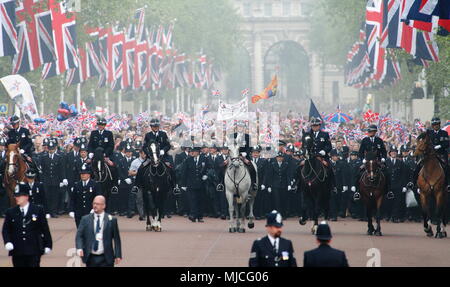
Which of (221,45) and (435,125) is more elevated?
(221,45)

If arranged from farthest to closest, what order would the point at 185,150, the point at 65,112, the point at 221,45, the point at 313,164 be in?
the point at 221,45, the point at 65,112, the point at 185,150, the point at 313,164

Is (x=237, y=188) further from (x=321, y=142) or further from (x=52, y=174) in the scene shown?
(x=52, y=174)

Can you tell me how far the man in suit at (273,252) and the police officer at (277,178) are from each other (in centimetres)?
1659

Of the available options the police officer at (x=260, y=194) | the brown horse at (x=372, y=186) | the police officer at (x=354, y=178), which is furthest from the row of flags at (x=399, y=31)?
the police officer at (x=260, y=194)

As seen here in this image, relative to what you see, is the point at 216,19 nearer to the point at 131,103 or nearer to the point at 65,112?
the point at 131,103

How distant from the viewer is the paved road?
19.2 metres

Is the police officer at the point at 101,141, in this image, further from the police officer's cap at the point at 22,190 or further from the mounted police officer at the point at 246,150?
the police officer's cap at the point at 22,190

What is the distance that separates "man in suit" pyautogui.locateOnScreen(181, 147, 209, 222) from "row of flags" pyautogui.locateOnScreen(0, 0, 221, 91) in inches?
484

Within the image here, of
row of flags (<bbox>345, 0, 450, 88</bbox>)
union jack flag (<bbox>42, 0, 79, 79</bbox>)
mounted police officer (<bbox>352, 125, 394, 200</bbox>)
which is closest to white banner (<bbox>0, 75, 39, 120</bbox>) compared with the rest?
union jack flag (<bbox>42, 0, 79, 79</bbox>)

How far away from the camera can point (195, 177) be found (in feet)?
94.5

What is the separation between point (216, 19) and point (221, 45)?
3162mm
